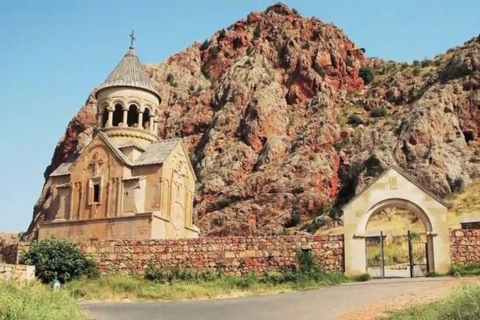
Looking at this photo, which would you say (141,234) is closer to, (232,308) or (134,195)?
(134,195)

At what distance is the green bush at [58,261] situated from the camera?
18953mm

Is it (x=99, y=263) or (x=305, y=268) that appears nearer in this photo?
(x=305, y=268)

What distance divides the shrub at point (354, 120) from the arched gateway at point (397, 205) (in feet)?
125

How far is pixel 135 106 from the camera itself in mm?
29250

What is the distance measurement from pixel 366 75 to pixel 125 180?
4533 cm

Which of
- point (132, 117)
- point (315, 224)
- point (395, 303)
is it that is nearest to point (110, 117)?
point (132, 117)

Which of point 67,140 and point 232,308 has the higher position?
point 67,140

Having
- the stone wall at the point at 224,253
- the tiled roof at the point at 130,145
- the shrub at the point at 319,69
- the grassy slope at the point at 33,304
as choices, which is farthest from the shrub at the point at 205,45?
the grassy slope at the point at 33,304

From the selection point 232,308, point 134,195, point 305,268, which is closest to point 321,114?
point 134,195

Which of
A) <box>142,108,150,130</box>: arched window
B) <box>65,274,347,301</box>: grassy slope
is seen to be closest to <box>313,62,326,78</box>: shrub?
<box>142,108,150,130</box>: arched window

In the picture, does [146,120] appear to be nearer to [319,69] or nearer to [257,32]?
[319,69]

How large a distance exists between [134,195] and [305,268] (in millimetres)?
10974

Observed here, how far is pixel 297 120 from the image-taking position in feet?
186

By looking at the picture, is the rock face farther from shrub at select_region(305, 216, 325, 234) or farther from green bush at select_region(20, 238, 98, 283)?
green bush at select_region(20, 238, 98, 283)
